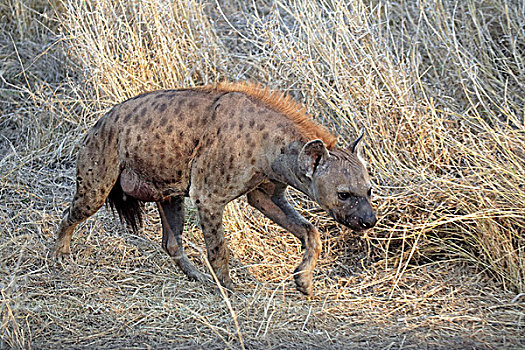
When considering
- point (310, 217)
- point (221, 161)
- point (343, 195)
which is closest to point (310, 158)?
point (343, 195)

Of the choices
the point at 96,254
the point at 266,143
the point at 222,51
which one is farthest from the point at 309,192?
the point at 222,51

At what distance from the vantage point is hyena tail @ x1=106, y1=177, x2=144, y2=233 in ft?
14.8

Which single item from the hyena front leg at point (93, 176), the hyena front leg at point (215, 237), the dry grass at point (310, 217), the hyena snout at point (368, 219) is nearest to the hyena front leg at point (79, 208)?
the hyena front leg at point (93, 176)

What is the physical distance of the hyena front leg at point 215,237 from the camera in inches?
160

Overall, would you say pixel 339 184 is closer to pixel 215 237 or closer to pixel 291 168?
pixel 291 168

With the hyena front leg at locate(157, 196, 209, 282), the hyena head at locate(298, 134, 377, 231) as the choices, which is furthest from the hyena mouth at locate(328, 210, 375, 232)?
the hyena front leg at locate(157, 196, 209, 282)

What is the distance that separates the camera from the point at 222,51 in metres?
6.23

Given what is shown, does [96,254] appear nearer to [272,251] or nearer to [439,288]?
[272,251]

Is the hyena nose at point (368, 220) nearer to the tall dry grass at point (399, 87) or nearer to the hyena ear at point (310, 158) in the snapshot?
the hyena ear at point (310, 158)

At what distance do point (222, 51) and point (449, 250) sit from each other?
2797mm

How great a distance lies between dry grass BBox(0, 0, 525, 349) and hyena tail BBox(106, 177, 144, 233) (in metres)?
0.27

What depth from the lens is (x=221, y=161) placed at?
3982 millimetres

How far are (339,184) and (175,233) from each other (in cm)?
132

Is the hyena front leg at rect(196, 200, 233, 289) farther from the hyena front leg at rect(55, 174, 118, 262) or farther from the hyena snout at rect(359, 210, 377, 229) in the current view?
the hyena snout at rect(359, 210, 377, 229)
